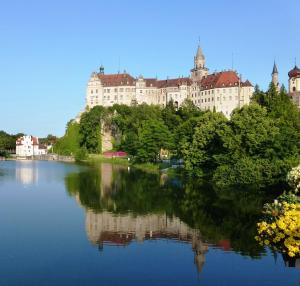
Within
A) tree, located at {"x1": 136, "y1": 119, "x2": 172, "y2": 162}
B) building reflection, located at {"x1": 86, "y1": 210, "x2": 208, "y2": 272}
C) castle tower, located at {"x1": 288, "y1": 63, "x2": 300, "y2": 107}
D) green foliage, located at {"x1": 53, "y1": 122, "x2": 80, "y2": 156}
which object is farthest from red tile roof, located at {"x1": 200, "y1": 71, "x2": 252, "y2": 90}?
building reflection, located at {"x1": 86, "y1": 210, "x2": 208, "y2": 272}

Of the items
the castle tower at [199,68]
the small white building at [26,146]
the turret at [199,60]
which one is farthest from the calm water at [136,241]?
the small white building at [26,146]

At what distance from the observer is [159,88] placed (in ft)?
440

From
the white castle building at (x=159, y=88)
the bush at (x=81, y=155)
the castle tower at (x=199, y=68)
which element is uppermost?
the castle tower at (x=199, y=68)

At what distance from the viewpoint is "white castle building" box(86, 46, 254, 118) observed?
12394 cm

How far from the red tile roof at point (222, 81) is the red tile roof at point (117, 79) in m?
22.8

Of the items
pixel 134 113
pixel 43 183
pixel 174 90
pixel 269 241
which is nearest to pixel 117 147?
pixel 134 113

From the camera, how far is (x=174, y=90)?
130375 millimetres

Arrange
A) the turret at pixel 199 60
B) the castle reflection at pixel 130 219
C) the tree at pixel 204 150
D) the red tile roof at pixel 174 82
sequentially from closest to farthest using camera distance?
the castle reflection at pixel 130 219
the tree at pixel 204 150
the red tile roof at pixel 174 82
the turret at pixel 199 60

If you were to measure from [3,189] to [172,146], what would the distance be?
3803 cm

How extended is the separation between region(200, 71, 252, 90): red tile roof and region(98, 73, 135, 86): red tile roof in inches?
896

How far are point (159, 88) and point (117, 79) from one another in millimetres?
13303

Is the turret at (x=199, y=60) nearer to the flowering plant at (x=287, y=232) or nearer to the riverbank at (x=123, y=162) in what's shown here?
the riverbank at (x=123, y=162)

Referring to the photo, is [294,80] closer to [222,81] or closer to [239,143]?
[222,81]

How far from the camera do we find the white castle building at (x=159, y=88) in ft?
407
